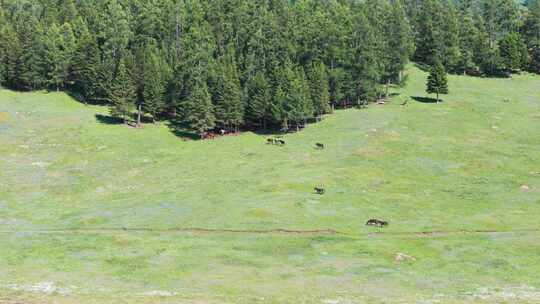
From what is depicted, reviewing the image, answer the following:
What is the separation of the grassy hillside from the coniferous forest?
7205 millimetres

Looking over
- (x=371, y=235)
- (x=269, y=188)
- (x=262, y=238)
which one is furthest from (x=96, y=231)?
(x=371, y=235)

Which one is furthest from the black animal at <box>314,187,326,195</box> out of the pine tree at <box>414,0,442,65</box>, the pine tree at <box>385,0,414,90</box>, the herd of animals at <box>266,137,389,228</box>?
the pine tree at <box>414,0,442,65</box>

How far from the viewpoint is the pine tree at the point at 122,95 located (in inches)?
5148

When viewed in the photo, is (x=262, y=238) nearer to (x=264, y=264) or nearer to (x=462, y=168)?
(x=264, y=264)

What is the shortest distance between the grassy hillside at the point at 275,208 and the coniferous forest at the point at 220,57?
7.20 metres

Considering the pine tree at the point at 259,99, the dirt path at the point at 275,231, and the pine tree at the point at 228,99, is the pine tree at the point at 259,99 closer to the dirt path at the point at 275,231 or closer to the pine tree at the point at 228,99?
the pine tree at the point at 228,99

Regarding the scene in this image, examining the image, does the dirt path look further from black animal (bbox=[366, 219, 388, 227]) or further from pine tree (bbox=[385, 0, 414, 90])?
pine tree (bbox=[385, 0, 414, 90])

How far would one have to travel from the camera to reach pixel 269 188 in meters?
84.5

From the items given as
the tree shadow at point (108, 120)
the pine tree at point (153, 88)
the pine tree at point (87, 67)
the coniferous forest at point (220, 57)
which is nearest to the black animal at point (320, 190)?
the coniferous forest at point (220, 57)

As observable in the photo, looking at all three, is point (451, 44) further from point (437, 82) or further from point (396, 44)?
point (437, 82)

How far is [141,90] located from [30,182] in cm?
5141

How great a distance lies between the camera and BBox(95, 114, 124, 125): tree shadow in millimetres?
133125

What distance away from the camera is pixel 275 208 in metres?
73.7

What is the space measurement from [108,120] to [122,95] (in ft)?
26.6
